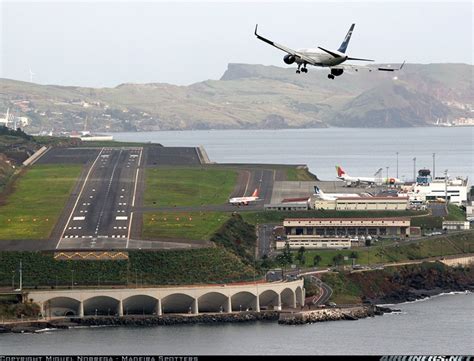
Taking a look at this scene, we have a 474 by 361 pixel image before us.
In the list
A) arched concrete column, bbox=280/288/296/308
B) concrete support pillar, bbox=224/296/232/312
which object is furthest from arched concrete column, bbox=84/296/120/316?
arched concrete column, bbox=280/288/296/308

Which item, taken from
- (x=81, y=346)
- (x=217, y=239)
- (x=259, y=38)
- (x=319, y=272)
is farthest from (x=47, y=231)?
(x=259, y=38)

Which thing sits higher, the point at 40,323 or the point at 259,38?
the point at 259,38

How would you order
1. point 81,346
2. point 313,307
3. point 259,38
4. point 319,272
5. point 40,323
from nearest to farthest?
point 259,38, point 81,346, point 40,323, point 313,307, point 319,272

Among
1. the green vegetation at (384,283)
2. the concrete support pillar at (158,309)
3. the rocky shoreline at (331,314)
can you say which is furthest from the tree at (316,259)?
the concrete support pillar at (158,309)

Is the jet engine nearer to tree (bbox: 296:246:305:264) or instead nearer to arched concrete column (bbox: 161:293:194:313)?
arched concrete column (bbox: 161:293:194:313)

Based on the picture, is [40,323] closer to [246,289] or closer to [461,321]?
[246,289]

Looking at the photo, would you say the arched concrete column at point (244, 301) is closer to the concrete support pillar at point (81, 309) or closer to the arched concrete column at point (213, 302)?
the arched concrete column at point (213, 302)
